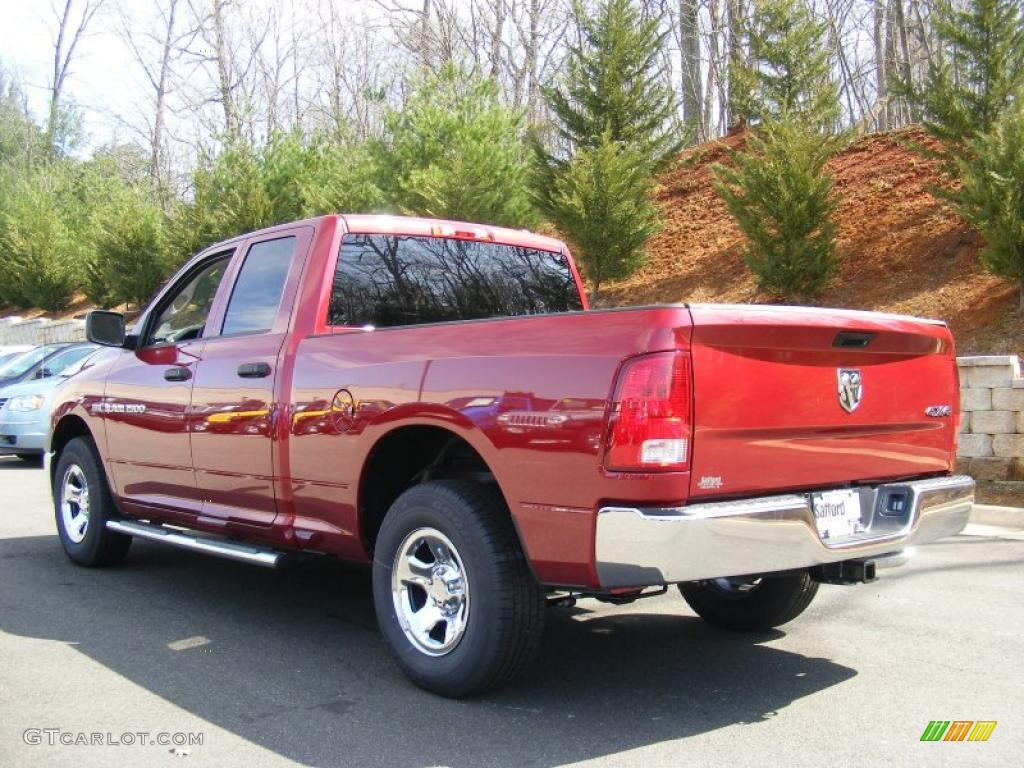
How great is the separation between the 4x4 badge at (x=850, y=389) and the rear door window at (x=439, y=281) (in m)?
2.02

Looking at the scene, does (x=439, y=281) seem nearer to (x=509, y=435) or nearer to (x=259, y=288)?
(x=259, y=288)

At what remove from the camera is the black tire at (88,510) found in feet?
20.8

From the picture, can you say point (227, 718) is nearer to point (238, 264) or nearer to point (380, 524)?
point (380, 524)

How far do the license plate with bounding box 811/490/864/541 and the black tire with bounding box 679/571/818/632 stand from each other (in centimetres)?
96

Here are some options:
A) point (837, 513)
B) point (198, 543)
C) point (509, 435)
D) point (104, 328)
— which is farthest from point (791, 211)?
point (509, 435)

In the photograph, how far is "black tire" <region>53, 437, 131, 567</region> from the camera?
6340mm

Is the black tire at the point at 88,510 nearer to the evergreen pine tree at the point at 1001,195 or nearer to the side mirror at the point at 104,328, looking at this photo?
the side mirror at the point at 104,328

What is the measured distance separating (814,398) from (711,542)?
769 mm

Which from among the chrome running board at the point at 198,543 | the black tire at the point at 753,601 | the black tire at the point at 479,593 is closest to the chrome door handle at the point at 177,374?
the chrome running board at the point at 198,543

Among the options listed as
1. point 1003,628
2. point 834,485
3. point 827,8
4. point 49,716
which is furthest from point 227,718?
point 827,8

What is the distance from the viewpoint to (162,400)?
562cm

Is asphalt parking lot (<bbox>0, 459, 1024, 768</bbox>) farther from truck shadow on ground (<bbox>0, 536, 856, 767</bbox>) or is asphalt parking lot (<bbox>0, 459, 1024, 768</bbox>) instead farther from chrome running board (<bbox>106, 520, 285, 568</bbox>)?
chrome running board (<bbox>106, 520, 285, 568</bbox>)


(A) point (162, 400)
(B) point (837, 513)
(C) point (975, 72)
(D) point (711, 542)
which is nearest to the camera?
(D) point (711, 542)

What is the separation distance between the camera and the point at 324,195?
19.8m
